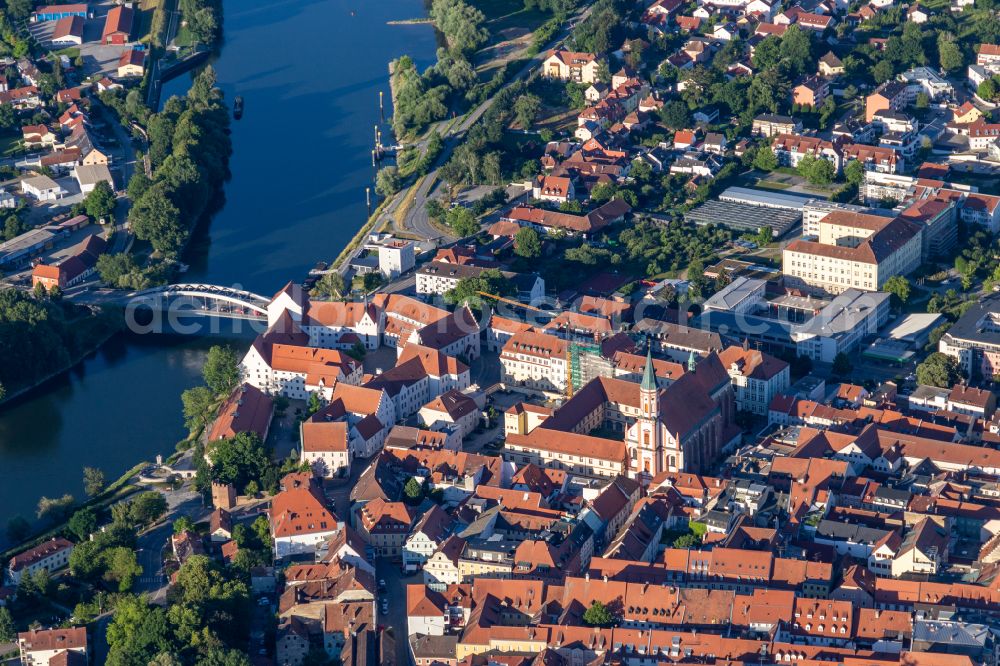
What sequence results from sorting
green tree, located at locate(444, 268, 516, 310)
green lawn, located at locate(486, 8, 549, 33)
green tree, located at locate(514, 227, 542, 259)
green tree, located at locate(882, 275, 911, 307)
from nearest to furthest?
1. green tree, located at locate(882, 275, 911, 307)
2. green tree, located at locate(444, 268, 516, 310)
3. green tree, located at locate(514, 227, 542, 259)
4. green lawn, located at locate(486, 8, 549, 33)

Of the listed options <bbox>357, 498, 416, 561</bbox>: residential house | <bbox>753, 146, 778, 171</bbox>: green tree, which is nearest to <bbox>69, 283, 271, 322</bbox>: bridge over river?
<bbox>357, 498, 416, 561</bbox>: residential house

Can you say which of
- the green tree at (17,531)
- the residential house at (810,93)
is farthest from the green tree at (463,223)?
the green tree at (17,531)

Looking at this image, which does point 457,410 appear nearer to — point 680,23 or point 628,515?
point 628,515

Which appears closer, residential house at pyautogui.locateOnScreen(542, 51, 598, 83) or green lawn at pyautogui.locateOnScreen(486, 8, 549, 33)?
residential house at pyautogui.locateOnScreen(542, 51, 598, 83)

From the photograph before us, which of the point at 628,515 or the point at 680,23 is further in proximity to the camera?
the point at 680,23

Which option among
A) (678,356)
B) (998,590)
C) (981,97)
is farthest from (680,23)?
(998,590)

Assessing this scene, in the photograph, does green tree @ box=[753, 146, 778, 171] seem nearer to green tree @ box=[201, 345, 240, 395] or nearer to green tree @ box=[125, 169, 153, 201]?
green tree @ box=[125, 169, 153, 201]

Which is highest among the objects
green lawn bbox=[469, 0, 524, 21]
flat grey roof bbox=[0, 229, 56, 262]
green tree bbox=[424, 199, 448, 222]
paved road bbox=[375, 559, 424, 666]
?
green lawn bbox=[469, 0, 524, 21]
